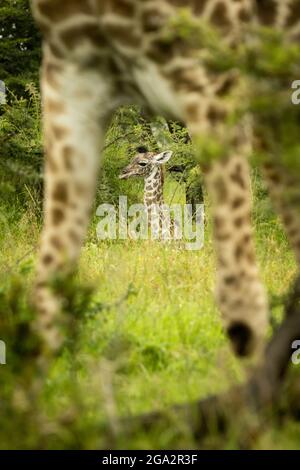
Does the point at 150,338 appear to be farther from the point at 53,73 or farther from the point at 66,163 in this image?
the point at 53,73

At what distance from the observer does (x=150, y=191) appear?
33.6ft

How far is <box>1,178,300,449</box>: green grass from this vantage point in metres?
3.59

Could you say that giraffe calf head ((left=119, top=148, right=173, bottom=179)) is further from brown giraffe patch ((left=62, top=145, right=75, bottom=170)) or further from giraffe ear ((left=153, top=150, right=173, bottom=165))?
brown giraffe patch ((left=62, top=145, right=75, bottom=170))

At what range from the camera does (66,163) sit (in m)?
3.81

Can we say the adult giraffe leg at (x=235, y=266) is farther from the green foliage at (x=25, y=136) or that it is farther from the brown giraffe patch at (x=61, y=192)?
the green foliage at (x=25, y=136)

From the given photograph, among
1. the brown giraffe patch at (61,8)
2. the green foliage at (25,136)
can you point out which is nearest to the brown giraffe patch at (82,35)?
the brown giraffe patch at (61,8)

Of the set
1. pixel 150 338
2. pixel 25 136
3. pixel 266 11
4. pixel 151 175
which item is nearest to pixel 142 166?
pixel 151 175

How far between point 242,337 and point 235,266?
11.7 inches

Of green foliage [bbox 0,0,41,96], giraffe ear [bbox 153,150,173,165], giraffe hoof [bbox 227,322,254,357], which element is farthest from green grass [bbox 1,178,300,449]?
green foliage [bbox 0,0,41,96]

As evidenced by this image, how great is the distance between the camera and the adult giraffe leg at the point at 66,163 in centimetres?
380

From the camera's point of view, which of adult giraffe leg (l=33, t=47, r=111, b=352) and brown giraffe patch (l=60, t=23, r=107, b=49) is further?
adult giraffe leg (l=33, t=47, r=111, b=352)

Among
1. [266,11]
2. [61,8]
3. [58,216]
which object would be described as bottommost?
[58,216]

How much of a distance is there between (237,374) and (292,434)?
0.87m

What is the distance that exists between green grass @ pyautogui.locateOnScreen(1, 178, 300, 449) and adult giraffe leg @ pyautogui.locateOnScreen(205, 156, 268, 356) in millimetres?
149
